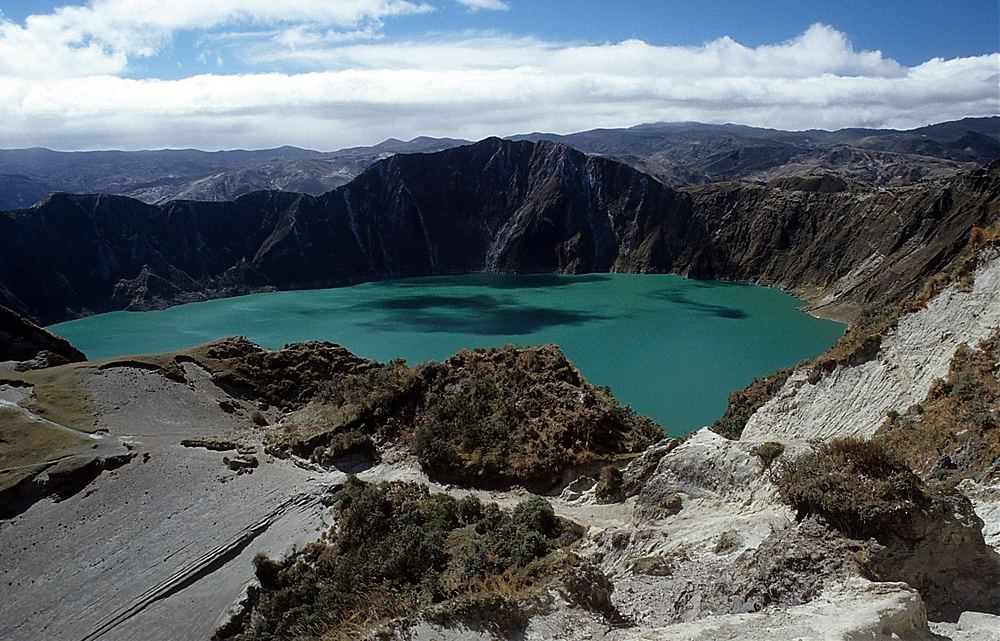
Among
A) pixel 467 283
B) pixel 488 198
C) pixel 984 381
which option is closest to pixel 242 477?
pixel 984 381

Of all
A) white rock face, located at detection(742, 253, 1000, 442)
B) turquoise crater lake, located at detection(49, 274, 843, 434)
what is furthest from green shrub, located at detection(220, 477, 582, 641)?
turquoise crater lake, located at detection(49, 274, 843, 434)

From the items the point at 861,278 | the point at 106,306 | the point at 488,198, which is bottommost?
the point at 106,306

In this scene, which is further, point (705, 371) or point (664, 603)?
point (705, 371)

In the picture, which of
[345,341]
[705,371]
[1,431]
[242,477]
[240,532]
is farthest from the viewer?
[345,341]

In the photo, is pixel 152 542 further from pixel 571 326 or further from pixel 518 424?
pixel 571 326

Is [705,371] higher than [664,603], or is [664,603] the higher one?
[664,603]

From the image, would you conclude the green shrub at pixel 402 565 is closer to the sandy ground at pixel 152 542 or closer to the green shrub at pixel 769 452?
the sandy ground at pixel 152 542

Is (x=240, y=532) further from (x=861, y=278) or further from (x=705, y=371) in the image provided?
(x=861, y=278)

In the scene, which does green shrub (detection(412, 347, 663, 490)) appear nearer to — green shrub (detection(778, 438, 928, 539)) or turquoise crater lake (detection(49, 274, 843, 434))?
turquoise crater lake (detection(49, 274, 843, 434))

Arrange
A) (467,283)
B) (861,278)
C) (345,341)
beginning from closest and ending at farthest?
(345,341)
(861,278)
(467,283)
